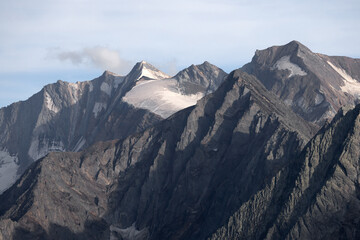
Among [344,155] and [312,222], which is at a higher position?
[344,155]

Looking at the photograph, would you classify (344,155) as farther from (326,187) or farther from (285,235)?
(285,235)

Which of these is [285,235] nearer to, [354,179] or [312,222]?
[312,222]

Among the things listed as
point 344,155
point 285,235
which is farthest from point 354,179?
point 285,235

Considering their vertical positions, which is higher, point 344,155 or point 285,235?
point 344,155

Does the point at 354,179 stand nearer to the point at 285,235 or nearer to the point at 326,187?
the point at 326,187
